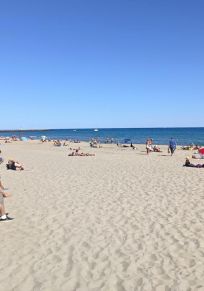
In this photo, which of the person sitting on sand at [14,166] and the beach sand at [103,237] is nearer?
the beach sand at [103,237]

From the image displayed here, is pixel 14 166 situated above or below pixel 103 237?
above

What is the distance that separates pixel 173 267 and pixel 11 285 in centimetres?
273

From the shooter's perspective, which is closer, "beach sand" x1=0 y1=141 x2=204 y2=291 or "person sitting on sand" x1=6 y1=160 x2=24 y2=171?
"beach sand" x1=0 y1=141 x2=204 y2=291

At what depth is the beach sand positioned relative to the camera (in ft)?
20.8

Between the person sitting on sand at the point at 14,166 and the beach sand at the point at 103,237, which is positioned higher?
the person sitting on sand at the point at 14,166

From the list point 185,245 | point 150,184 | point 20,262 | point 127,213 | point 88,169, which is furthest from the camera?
point 88,169

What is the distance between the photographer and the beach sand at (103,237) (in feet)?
20.8

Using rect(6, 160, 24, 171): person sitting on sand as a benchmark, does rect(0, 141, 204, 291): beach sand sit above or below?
below

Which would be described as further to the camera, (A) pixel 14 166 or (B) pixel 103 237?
(A) pixel 14 166

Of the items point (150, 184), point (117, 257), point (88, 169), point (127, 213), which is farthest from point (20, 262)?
point (88, 169)

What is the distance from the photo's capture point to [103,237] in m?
8.47

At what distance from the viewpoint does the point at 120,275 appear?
6473mm

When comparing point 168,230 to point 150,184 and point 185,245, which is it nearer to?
point 185,245

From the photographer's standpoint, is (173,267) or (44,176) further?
(44,176)
